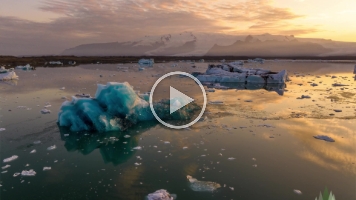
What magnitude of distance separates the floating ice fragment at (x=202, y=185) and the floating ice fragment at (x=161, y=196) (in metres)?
0.44

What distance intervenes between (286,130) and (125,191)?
517 cm

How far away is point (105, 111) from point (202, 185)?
4426 mm

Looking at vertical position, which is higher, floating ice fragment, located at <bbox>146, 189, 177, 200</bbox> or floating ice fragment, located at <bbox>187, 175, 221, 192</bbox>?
floating ice fragment, located at <bbox>146, 189, 177, 200</bbox>

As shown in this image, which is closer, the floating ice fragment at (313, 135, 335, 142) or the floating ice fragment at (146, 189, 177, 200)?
the floating ice fragment at (146, 189, 177, 200)

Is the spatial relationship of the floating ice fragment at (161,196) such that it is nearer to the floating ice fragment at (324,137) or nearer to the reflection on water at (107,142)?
the reflection on water at (107,142)

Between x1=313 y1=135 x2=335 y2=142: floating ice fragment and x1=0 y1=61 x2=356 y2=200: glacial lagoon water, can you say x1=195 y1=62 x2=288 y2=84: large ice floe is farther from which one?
x1=313 y1=135 x2=335 y2=142: floating ice fragment

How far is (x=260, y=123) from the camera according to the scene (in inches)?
328

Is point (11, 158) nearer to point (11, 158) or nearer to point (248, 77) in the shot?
point (11, 158)

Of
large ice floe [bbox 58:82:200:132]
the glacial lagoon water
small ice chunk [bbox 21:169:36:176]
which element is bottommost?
the glacial lagoon water

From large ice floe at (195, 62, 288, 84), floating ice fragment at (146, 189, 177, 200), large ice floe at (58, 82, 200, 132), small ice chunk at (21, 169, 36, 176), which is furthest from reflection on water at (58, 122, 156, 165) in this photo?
large ice floe at (195, 62, 288, 84)

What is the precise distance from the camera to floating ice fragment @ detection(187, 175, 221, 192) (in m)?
4.40

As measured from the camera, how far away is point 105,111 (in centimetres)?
797

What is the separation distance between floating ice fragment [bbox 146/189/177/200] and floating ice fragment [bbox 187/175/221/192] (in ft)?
1.45

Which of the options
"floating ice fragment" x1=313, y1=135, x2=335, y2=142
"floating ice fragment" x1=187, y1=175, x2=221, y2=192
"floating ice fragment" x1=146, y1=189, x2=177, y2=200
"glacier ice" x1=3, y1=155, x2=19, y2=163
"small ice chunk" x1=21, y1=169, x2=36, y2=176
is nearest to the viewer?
"floating ice fragment" x1=146, y1=189, x2=177, y2=200
